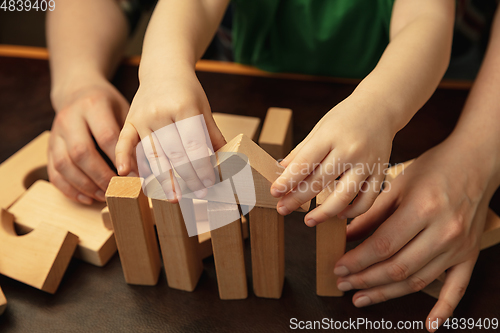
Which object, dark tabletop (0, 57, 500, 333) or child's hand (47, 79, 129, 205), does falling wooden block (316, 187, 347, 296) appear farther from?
child's hand (47, 79, 129, 205)

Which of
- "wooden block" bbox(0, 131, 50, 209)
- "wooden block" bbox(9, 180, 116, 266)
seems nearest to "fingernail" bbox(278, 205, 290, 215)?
"wooden block" bbox(9, 180, 116, 266)

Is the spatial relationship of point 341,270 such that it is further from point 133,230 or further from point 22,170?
point 22,170

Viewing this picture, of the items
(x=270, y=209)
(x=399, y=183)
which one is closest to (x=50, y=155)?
(x=270, y=209)

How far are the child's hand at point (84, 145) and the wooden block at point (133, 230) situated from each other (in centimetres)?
10

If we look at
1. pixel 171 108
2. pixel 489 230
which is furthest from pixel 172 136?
pixel 489 230

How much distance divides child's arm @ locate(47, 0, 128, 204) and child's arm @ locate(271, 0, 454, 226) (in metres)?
0.26

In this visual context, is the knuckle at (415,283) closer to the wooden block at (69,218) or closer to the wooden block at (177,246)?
the wooden block at (177,246)

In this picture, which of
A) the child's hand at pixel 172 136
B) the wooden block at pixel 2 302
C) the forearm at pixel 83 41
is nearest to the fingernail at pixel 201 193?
the child's hand at pixel 172 136

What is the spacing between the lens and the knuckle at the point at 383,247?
0.40m

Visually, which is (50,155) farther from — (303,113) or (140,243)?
(303,113)

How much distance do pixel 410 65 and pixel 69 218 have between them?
42 centimetres

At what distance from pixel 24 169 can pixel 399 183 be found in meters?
0.48

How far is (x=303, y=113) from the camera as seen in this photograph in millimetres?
627

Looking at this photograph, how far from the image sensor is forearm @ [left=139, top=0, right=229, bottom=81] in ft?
1.36
